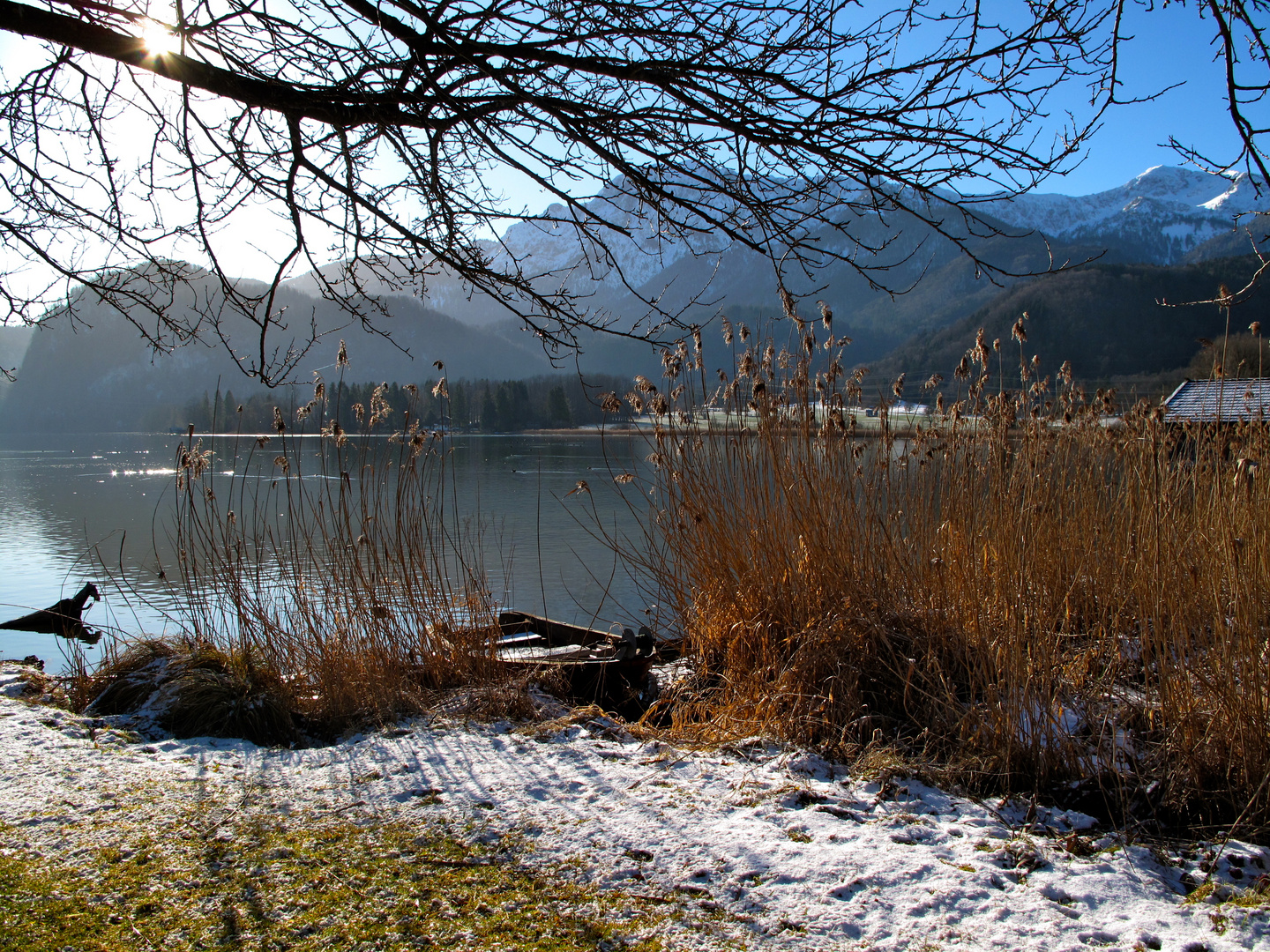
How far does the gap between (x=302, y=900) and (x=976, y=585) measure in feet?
9.75

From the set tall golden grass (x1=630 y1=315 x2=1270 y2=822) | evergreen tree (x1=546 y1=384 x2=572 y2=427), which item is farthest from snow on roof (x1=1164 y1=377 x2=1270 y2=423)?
evergreen tree (x1=546 y1=384 x2=572 y2=427)

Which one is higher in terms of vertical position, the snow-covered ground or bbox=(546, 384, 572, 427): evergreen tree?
bbox=(546, 384, 572, 427): evergreen tree

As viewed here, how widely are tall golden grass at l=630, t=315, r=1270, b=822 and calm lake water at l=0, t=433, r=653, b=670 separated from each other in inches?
30.8

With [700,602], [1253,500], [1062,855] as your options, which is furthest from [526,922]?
[1253,500]

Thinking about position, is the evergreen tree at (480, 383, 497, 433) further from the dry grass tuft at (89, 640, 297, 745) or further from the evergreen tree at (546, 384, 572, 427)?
the dry grass tuft at (89, 640, 297, 745)

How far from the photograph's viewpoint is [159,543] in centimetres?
1491

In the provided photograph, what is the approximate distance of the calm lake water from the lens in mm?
8430

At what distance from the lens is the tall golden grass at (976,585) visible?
8.08ft

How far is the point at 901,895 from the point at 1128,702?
1561mm

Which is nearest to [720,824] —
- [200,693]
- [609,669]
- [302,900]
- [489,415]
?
[302,900]

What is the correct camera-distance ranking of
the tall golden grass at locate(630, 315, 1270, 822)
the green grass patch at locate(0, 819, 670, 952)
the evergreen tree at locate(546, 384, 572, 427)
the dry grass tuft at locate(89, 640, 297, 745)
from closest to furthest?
the green grass patch at locate(0, 819, 670, 952) < the tall golden grass at locate(630, 315, 1270, 822) < the dry grass tuft at locate(89, 640, 297, 745) < the evergreen tree at locate(546, 384, 572, 427)

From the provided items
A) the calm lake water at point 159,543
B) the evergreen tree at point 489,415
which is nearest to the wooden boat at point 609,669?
the calm lake water at point 159,543

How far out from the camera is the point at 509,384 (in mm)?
80625

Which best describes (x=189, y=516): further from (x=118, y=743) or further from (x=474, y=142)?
(x=474, y=142)
